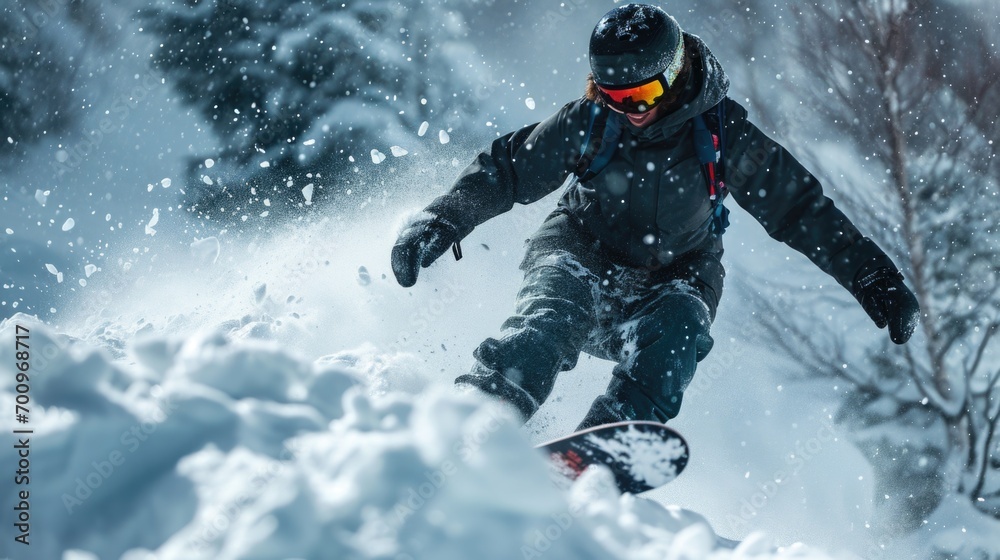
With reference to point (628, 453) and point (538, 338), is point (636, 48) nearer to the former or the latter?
point (538, 338)

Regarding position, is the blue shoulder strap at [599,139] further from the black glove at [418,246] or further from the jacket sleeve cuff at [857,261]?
the jacket sleeve cuff at [857,261]

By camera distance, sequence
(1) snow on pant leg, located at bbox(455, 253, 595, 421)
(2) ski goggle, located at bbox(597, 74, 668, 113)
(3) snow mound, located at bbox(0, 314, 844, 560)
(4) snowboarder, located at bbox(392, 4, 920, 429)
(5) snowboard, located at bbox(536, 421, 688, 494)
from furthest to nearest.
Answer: (2) ski goggle, located at bbox(597, 74, 668, 113)
(4) snowboarder, located at bbox(392, 4, 920, 429)
(1) snow on pant leg, located at bbox(455, 253, 595, 421)
(5) snowboard, located at bbox(536, 421, 688, 494)
(3) snow mound, located at bbox(0, 314, 844, 560)

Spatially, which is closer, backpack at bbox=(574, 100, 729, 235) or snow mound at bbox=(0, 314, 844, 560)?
snow mound at bbox=(0, 314, 844, 560)

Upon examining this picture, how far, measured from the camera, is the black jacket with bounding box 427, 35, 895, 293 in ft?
8.54

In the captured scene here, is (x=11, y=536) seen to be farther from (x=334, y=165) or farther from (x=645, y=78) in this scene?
(x=334, y=165)

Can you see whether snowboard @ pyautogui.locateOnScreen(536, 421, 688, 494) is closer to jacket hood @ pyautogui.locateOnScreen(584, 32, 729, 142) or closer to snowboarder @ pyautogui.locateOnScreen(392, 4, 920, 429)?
snowboarder @ pyautogui.locateOnScreen(392, 4, 920, 429)

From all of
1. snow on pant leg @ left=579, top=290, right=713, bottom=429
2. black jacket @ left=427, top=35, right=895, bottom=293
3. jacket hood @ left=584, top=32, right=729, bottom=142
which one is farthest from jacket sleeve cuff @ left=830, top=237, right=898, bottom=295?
jacket hood @ left=584, top=32, right=729, bottom=142

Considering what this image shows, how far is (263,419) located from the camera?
1045 mm

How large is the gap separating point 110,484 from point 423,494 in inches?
19.8

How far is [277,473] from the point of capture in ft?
3.10

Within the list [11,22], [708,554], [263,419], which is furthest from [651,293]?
[11,22]

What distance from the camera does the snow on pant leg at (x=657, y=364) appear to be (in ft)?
7.24

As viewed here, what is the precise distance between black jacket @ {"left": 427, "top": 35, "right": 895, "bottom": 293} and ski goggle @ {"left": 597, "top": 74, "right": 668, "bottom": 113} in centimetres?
10

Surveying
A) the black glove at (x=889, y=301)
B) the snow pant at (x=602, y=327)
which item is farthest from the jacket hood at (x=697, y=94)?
the black glove at (x=889, y=301)
